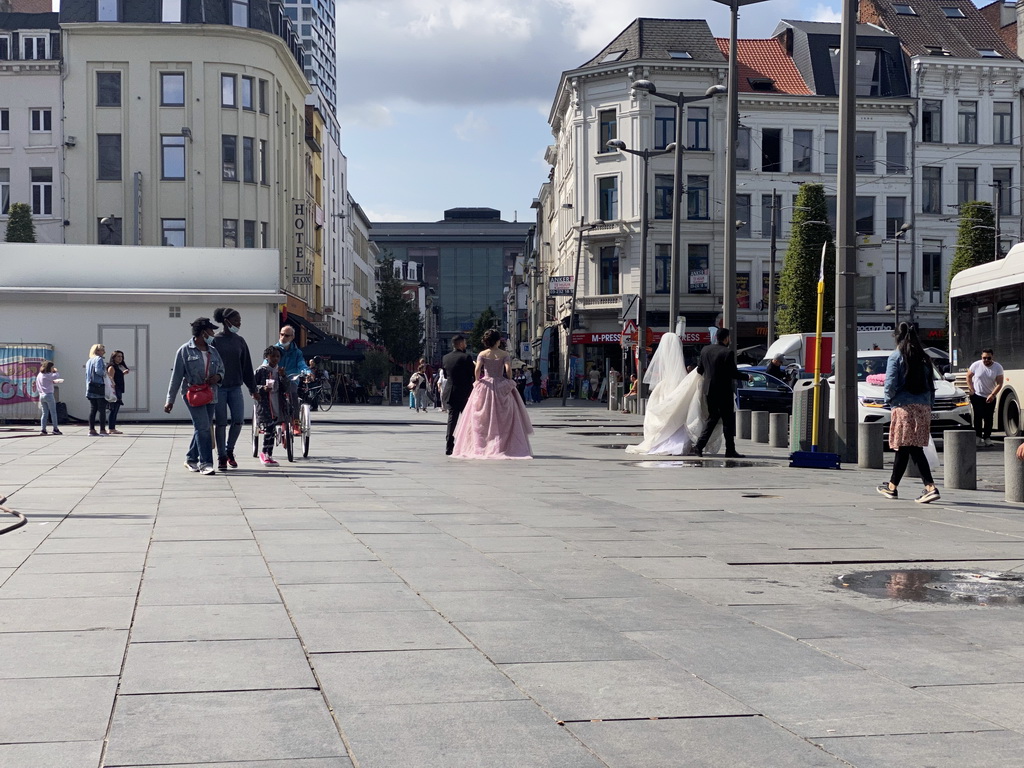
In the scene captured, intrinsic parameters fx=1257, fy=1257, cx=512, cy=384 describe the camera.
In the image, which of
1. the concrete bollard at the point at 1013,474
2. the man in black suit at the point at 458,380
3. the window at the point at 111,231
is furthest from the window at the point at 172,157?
the concrete bollard at the point at 1013,474

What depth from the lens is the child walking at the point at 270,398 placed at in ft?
51.9

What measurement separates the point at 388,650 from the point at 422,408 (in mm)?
41502

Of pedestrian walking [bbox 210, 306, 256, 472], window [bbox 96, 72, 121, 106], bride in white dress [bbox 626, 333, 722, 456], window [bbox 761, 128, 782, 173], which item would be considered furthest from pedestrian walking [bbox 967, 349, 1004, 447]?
window [bbox 96, 72, 121, 106]

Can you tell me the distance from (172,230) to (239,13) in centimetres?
945

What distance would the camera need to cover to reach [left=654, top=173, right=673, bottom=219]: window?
5981cm

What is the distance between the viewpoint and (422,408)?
4650cm

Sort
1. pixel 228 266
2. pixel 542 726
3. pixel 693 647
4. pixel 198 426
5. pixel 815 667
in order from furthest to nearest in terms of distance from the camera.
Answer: pixel 228 266 < pixel 198 426 < pixel 693 647 < pixel 815 667 < pixel 542 726

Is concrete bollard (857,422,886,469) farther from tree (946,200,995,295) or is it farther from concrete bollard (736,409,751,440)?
tree (946,200,995,295)

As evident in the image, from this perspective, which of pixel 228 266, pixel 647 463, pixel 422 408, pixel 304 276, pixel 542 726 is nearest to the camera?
pixel 542 726

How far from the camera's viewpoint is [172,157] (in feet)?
169

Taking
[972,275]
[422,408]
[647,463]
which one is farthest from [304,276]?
[647,463]

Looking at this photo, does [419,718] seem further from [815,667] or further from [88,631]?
[88,631]

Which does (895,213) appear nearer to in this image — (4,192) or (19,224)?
(19,224)

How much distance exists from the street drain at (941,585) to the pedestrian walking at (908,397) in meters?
4.62
